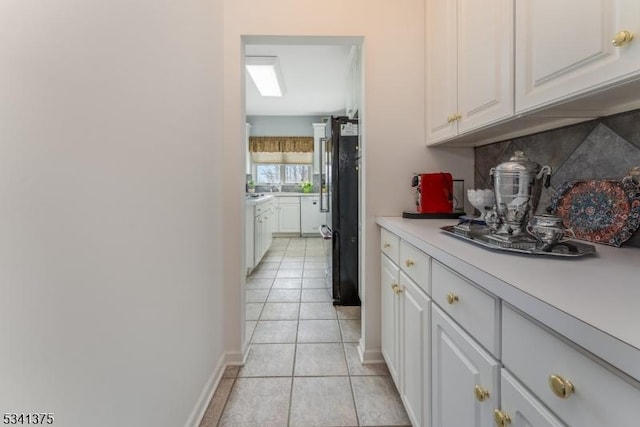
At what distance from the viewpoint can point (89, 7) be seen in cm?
74

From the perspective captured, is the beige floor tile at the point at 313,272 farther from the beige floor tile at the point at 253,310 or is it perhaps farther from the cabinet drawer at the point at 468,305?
the cabinet drawer at the point at 468,305

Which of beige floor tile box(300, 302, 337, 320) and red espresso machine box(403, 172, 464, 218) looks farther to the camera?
beige floor tile box(300, 302, 337, 320)

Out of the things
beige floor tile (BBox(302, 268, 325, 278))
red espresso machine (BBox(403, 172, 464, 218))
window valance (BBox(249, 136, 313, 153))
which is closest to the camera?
red espresso machine (BBox(403, 172, 464, 218))

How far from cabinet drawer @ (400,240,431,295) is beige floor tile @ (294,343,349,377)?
0.84 metres

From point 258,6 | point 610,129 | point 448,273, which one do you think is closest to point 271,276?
point 258,6

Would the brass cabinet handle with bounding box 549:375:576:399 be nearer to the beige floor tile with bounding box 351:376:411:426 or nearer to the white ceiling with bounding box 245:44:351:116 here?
the beige floor tile with bounding box 351:376:411:426

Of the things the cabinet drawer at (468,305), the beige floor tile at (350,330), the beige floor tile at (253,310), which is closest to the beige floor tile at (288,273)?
the beige floor tile at (253,310)

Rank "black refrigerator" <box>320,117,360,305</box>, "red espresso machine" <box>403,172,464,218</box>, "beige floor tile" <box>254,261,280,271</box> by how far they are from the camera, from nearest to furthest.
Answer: "red espresso machine" <box>403,172,464,218</box>, "black refrigerator" <box>320,117,360,305</box>, "beige floor tile" <box>254,261,280,271</box>

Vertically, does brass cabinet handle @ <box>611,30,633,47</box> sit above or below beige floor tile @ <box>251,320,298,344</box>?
above

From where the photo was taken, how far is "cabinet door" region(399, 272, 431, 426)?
3.64ft

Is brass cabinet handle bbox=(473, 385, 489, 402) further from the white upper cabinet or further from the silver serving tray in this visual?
the white upper cabinet

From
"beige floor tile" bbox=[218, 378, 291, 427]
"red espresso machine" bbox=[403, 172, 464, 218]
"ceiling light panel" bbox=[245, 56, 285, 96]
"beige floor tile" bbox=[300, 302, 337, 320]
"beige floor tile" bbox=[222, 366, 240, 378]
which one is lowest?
"beige floor tile" bbox=[218, 378, 291, 427]

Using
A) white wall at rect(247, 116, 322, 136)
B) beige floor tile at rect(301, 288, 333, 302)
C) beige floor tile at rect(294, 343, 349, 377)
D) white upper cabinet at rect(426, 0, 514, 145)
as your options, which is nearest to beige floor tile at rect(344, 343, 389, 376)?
beige floor tile at rect(294, 343, 349, 377)

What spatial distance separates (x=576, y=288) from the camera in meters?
0.57
